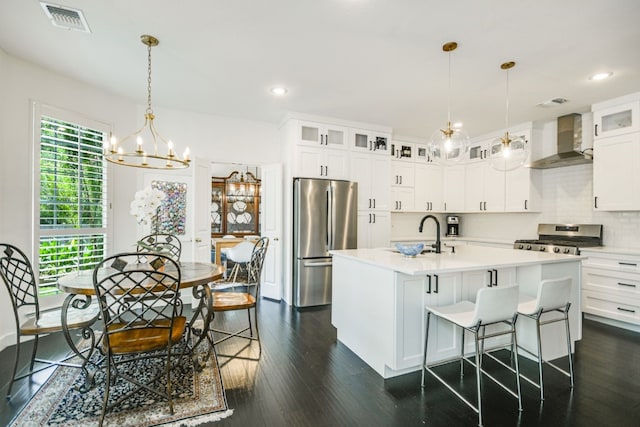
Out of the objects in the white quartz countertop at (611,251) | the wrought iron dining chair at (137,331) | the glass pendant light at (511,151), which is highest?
the glass pendant light at (511,151)

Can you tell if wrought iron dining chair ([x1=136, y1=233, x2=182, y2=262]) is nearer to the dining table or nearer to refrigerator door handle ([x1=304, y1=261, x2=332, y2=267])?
the dining table

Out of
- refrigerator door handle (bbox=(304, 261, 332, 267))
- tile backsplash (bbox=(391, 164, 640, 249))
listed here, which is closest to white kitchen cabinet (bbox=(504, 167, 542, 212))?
tile backsplash (bbox=(391, 164, 640, 249))

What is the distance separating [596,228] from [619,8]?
3.08m

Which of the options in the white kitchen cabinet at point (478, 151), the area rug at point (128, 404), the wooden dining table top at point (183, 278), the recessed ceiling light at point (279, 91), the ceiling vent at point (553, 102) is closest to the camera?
the area rug at point (128, 404)

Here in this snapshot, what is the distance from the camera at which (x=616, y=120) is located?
12.2 ft

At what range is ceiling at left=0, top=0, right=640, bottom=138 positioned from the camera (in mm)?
2164

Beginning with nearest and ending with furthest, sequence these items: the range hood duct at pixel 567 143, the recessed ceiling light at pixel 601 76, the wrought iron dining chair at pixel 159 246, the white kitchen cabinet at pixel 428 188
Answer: the wrought iron dining chair at pixel 159 246, the recessed ceiling light at pixel 601 76, the range hood duct at pixel 567 143, the white kitchen cabinet at pixel 428 188

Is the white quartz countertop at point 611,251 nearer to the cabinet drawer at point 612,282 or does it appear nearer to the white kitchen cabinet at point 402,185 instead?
the cabinet drawer at point 612,282

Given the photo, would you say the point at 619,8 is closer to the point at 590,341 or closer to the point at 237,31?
the point at 237,31

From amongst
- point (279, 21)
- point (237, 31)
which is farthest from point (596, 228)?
point (237, 31)

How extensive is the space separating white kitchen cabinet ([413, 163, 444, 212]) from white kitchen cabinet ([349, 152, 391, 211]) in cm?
97

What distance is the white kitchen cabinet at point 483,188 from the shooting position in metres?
5.11

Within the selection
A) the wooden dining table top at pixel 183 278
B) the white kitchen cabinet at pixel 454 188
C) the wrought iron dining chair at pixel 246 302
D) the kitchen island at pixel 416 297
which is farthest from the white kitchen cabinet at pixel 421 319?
the white kitchen cabinet at pixel 454 188

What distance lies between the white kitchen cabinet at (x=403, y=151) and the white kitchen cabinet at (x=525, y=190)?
1643 millimetres
